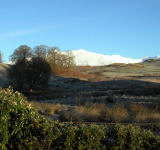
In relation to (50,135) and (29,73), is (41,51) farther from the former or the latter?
(50,135)

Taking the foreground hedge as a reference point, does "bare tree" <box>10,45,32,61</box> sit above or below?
above

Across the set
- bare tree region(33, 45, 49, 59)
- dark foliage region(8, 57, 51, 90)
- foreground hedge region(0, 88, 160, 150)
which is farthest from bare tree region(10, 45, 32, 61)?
foreground hedge region(0, 88, 160, 150)

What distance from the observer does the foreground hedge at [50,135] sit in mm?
4672

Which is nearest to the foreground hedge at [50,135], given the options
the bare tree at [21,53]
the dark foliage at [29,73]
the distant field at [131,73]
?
the dark foliage at [29,73]

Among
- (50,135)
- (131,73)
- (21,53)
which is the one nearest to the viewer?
(50,135)

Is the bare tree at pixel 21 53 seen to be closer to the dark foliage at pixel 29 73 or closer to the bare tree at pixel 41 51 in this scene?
the bare tree at pixel 41 51

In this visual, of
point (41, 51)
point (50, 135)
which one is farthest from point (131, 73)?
point (50, 135)

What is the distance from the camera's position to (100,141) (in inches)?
199

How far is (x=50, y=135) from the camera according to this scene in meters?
4.85

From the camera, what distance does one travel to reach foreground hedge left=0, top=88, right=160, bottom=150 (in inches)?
184

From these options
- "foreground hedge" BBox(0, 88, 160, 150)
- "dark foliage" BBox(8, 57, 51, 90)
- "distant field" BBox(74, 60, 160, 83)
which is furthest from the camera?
"distant field" BBox(74, 60, 160, 83)

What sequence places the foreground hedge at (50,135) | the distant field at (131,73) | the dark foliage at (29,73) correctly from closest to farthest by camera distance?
the foreground hedge at (50,135), the dark foliage at (29,73), the distant field at (131,73)

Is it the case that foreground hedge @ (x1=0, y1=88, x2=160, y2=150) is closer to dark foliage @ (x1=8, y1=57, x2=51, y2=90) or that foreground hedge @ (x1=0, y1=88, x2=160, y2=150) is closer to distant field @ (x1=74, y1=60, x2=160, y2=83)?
dark foliage @ (x1=8, y1=57, x2=51, y2=90)

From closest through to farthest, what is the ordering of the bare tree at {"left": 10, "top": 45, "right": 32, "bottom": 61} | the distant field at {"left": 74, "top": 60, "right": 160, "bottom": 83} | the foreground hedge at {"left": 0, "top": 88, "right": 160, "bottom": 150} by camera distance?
the foreground hedge at {"left": 0, "top": 88, "right": 160, "bottom": 150}, the distant field at {"left": 74, "top": 60, "right": 160, "bottom": 83}, the bare tree at {"left": 10, "top": 45, "right": 32, "bottom": 61}
